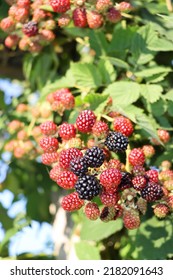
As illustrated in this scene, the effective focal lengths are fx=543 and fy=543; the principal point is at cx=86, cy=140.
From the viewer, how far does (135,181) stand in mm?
1666

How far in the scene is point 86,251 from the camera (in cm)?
250

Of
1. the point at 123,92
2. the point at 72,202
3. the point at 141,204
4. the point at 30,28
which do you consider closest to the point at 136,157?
the point at 141,204

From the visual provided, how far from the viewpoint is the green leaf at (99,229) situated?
2.28 m

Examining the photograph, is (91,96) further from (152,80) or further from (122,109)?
(152,80)

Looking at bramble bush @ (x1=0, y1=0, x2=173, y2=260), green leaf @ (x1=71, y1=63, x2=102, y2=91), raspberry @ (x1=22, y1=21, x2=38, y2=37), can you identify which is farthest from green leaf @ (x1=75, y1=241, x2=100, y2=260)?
raspberry @ (x1=22, y1=21, x2=38, y2=37)

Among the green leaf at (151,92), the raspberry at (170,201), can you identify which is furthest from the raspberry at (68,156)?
the green leaf at (151,92)

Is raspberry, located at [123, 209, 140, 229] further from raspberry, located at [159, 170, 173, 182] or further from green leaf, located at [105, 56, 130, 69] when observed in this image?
green leaf, located at [105, 56, 130, 69]

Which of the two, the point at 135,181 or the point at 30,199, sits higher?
the point at 135,181

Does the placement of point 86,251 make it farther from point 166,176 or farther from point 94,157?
point 94,157

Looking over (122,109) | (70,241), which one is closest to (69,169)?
(122,109)

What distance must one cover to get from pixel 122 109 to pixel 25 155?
2.44 feet

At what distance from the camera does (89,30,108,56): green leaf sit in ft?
7.39

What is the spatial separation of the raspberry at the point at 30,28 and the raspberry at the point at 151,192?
0.89 meters

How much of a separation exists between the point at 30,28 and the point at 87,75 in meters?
0.30
